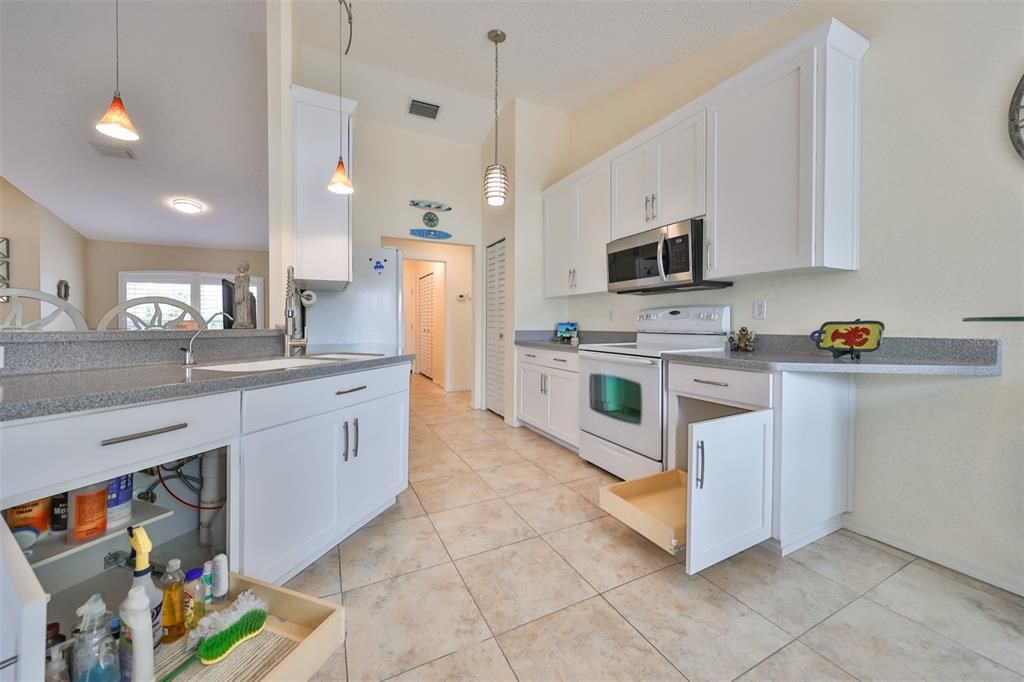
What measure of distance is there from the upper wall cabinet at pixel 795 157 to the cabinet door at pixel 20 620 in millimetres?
2499

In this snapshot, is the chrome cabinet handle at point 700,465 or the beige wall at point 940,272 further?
the beige wall at point 940,272

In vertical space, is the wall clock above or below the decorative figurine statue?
above

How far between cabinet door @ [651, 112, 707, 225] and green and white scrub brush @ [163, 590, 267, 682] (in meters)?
2.68

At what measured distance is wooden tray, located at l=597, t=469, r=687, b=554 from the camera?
1528mm

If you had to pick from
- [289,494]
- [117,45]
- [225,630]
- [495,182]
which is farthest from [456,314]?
[225,630]

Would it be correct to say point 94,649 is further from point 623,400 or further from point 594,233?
point 594,233

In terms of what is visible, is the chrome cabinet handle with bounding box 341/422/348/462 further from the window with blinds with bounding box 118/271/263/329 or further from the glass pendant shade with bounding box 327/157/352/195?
the window with blinds with bounding box 118/271/263/329

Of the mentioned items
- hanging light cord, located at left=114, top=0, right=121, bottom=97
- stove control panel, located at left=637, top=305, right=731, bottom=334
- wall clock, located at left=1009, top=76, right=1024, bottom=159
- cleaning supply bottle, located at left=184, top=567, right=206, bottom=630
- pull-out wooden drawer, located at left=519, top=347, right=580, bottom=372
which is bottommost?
cleaning supply bottle, located at left=184, top=567, right=206, bottom=630

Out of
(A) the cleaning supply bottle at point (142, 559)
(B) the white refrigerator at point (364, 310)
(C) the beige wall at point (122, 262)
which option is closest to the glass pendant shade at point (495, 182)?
(B) the white refrigerator at point (364, 310)

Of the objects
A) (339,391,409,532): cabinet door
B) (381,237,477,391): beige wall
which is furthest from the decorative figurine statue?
(381,237,477,391): beige wall

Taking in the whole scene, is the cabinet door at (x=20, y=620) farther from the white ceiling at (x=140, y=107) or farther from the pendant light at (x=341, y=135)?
the white ceiling at (x=140, y=107)

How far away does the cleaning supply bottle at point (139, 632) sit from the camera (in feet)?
2.39

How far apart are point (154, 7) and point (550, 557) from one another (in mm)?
4232

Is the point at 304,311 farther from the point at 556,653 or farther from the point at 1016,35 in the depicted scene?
the point at 1016,35
